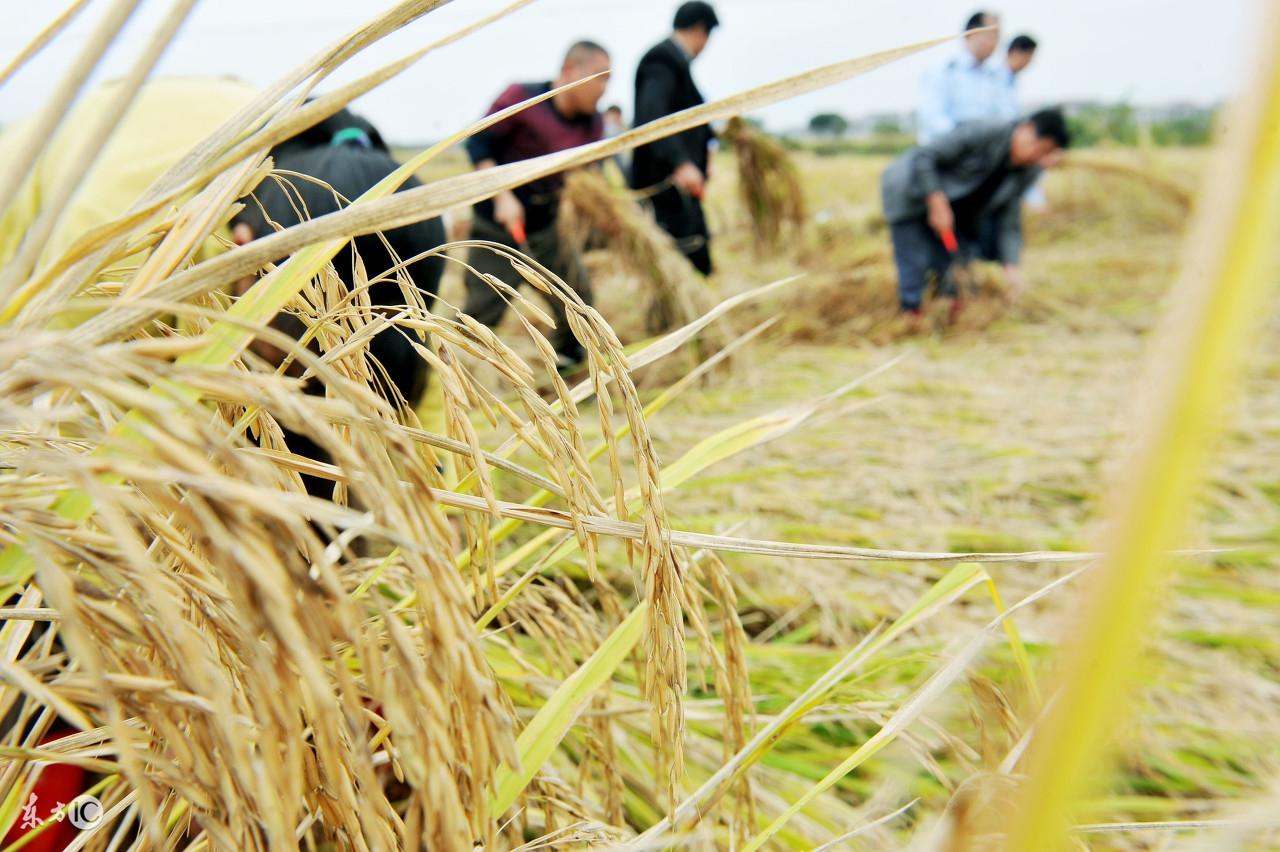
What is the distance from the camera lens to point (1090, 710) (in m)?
0.16

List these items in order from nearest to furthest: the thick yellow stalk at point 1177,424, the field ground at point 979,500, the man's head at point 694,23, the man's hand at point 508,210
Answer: the thick yellow stalk at point 1177,424
the field ground at point 979,500
the man's hand at point 508,210
the man's head at point 694,23

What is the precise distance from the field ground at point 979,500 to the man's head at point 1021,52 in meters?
1.32

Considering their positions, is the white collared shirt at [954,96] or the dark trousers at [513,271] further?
the white collared shirt at [954,96]

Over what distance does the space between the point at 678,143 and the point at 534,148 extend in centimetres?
85

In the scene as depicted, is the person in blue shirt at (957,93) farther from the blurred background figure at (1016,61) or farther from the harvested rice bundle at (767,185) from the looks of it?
the harvested rice bundle at (767,185)

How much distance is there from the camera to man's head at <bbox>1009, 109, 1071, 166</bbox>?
3.88 m

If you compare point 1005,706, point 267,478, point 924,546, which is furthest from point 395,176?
point 924,546

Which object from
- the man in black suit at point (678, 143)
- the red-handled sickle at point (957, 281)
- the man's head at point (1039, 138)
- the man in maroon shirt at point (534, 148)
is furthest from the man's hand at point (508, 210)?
the man's head at point (1039, 138)

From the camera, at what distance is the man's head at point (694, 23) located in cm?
383

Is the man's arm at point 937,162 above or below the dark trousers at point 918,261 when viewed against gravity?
above

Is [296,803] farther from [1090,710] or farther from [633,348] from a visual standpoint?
[633,348]

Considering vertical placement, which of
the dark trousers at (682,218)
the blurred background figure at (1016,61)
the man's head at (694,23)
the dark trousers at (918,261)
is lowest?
the dark trousers at (918,261)

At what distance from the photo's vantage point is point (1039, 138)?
3.93m

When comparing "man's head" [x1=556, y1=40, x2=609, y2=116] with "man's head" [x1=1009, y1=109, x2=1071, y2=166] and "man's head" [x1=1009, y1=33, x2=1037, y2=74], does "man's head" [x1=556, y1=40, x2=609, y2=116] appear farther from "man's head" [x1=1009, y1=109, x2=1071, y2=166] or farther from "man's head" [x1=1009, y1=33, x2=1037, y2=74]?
"man's head" [x1=1009, y1=33, x2=1037, y2=74]
